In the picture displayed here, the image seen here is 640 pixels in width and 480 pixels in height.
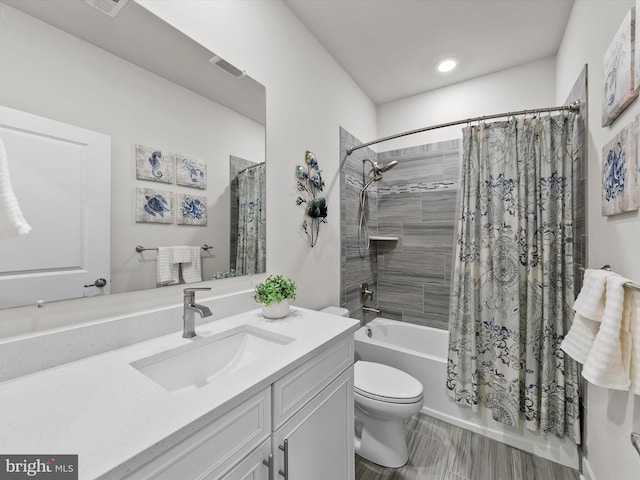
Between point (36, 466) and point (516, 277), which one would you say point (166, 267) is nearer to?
point (36, 466)

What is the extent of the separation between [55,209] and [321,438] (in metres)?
1.16

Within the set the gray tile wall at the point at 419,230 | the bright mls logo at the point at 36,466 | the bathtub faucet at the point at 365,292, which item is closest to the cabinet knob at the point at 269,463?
the bright mls logo at the point at 36,466

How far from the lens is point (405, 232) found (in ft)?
8.91

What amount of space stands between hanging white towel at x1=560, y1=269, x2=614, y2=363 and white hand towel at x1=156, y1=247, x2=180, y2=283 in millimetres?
1592

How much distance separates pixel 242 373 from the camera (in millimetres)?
756

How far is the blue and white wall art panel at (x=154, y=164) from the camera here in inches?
39.3

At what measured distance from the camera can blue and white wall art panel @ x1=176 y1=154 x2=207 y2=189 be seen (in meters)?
1.11

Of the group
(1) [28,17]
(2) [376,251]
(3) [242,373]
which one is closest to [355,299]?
(2) [376,251]

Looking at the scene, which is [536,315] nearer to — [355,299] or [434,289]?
[434,289]

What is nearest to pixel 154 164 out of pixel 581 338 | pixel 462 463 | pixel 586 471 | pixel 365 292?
pixel 581 338

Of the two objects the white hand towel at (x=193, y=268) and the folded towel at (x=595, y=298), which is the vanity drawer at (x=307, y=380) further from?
→ the folded towel at (x=595, y=298)

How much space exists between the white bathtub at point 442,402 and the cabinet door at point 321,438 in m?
0.94

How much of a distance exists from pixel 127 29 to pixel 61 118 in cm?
42

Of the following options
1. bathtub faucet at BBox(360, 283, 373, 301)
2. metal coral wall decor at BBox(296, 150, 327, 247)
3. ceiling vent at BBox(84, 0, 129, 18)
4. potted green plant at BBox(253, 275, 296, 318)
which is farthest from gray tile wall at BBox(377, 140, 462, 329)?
ceiling vent at BBox(84, 0, 129, 18)
